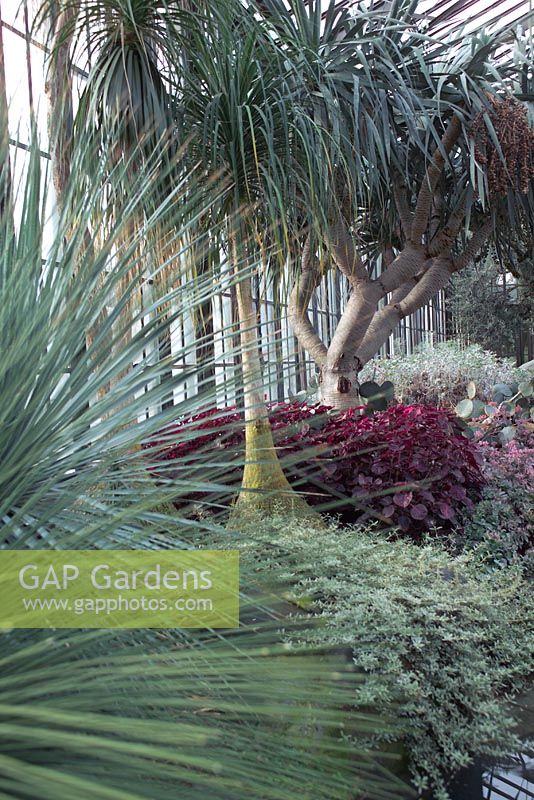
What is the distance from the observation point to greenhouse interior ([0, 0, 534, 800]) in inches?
21.0

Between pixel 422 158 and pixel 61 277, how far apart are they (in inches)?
157

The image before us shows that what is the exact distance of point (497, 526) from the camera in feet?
8.68

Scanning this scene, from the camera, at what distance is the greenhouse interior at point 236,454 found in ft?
1.75

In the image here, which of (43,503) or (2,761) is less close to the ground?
(43,503)

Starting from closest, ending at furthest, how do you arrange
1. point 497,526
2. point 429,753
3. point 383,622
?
1. point 429,753
2. point 383,622
3. point 497,526

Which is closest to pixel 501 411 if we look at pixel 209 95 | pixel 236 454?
pixel 236 454

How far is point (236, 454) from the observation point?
2.54 m

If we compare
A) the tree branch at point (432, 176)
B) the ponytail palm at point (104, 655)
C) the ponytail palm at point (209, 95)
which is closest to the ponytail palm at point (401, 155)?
the tree branch at point (432, 176)

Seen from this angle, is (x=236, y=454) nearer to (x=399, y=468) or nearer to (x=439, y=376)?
(x=399, y=468)

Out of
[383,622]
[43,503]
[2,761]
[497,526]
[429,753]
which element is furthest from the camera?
[497,526]

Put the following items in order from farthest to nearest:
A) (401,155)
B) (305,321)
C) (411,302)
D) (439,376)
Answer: (439,376)
(411,302)
(401,155)
(305,321)

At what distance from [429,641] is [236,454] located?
1.10 meters

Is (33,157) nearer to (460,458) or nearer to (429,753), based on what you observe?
(429,753)

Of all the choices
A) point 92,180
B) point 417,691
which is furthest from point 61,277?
point 417,691
